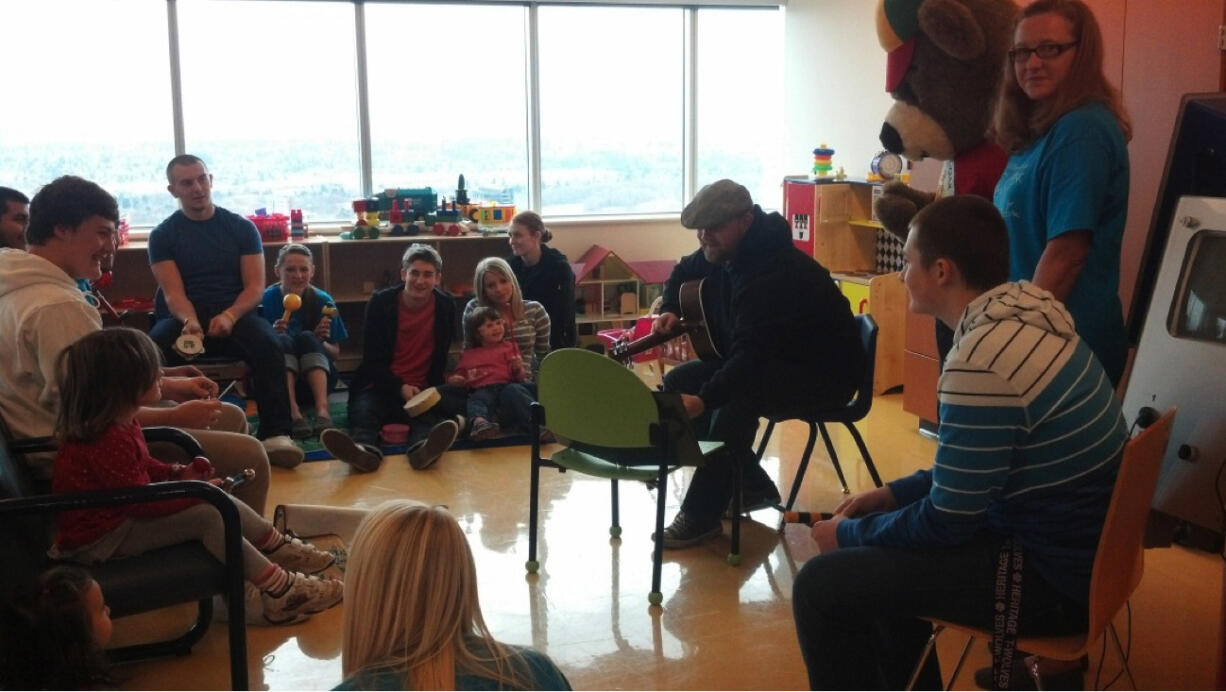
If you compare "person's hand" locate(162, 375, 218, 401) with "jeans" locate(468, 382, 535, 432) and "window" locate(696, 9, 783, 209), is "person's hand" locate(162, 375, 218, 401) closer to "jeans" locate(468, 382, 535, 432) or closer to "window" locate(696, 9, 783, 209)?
"jeans" locate(468, 382, 535, 432)

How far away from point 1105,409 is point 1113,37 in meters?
2.49

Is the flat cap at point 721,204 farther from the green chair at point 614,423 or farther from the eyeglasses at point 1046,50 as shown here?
the eyeglasses at point 1046,50

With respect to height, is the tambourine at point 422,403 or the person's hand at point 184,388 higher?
the person's hand at point 184,388

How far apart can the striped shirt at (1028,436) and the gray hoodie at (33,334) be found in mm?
2034

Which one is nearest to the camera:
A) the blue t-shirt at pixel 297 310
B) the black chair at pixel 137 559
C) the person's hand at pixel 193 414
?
the black chair at pixel 137 559

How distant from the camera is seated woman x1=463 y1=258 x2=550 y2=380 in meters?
5.11

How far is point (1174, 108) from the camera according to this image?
3.68 meters

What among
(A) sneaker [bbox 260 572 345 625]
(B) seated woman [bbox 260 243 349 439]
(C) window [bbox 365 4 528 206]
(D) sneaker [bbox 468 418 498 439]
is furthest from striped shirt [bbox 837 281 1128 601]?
(C) window [bbox 365 4 528 206]

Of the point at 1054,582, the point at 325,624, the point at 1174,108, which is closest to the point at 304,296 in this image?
the point at 325,624

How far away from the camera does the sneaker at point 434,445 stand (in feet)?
14.7

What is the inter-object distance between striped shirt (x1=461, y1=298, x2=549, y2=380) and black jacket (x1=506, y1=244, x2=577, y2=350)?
319 mm

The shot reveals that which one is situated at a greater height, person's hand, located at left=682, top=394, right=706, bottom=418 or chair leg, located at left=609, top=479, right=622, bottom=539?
person's hand, located at left=682, top=394, right=706, bottom=418

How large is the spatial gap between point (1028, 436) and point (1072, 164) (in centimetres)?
89

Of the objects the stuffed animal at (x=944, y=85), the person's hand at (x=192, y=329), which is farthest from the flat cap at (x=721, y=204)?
the person's hand at (x=192, y=329)
